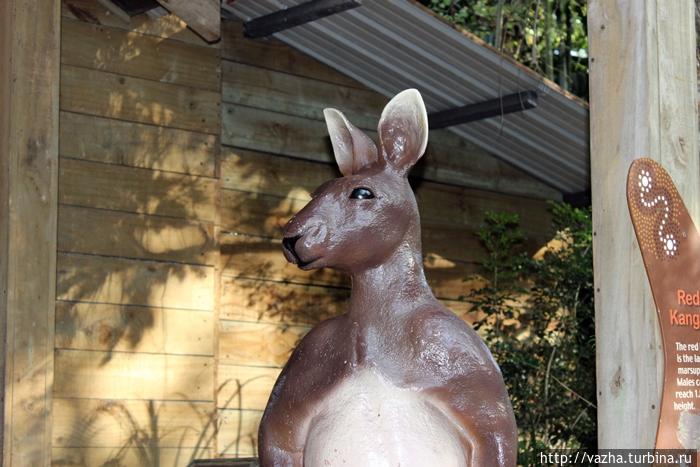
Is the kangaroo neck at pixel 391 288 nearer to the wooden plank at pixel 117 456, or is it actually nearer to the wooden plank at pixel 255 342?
the wooden plank at pixel 117 456

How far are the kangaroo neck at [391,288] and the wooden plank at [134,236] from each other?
2974mm

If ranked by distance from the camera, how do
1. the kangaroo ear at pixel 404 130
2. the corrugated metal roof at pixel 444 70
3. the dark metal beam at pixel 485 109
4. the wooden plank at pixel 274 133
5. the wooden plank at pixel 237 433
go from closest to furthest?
the kangaroo ear at pixel 404 130 → the corrugated metal roof at pixel 444 70 → the dark metal beam at pixel 485 109 → the wooden plank at pixel 237 433 → the wooden plank at pixel 274 133

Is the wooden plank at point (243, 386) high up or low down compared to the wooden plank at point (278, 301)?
down

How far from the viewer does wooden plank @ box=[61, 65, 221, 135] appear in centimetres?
541

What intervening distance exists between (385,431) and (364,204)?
0.51 meters

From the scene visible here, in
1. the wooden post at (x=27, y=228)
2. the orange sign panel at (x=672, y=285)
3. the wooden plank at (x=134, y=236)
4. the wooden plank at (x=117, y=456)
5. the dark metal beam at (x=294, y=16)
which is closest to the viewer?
the orange sign panel at (x=672, y=285)

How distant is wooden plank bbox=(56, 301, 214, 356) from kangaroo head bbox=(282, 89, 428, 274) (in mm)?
→ 2890

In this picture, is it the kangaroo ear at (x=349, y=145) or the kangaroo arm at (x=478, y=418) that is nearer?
the kangaroo arm at (x=478, y=418)

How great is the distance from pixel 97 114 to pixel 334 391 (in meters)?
3.24

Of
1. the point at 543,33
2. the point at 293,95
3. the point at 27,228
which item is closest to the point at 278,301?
the point at 293,95

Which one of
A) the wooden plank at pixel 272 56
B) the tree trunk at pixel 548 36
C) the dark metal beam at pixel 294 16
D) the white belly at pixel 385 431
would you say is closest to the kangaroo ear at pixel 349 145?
the white belly at pixel 385 431

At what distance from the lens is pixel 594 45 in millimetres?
3248

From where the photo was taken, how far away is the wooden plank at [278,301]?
5832mm

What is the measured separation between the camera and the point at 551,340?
632cm
